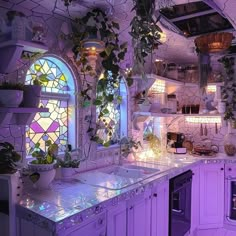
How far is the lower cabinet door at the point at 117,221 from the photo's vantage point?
1627mm

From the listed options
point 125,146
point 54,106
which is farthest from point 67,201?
point 125,146

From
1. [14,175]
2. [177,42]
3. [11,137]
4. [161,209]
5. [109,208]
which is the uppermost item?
[177,42]

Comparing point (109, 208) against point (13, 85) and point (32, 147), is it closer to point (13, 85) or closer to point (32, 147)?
point (32, 147)

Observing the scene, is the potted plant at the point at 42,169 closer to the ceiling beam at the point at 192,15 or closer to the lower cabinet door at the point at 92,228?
the lower cabinet door at the point at 92,228

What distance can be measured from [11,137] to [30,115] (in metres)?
0.24

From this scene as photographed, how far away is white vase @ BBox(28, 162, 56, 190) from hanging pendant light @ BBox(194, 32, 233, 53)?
1.62m

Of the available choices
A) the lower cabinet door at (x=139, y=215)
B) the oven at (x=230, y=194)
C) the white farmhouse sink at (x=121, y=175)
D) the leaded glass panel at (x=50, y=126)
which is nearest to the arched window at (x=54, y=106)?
the leaded glass panel at (x=50, y=126)

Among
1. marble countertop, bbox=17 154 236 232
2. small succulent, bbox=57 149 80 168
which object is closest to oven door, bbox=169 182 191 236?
marble countertop, bbox=17 154 236 232

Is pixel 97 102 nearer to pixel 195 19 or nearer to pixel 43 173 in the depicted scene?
pixel 43 173

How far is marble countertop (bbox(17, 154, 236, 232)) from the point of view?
1.30 meters

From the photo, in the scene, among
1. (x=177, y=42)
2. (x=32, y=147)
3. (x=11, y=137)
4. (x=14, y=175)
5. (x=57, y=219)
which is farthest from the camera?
(x=177, y=42)

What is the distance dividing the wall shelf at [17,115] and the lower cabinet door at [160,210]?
1206 millimetres

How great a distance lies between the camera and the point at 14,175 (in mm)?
1464

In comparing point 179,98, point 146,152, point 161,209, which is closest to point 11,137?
point 161,209
